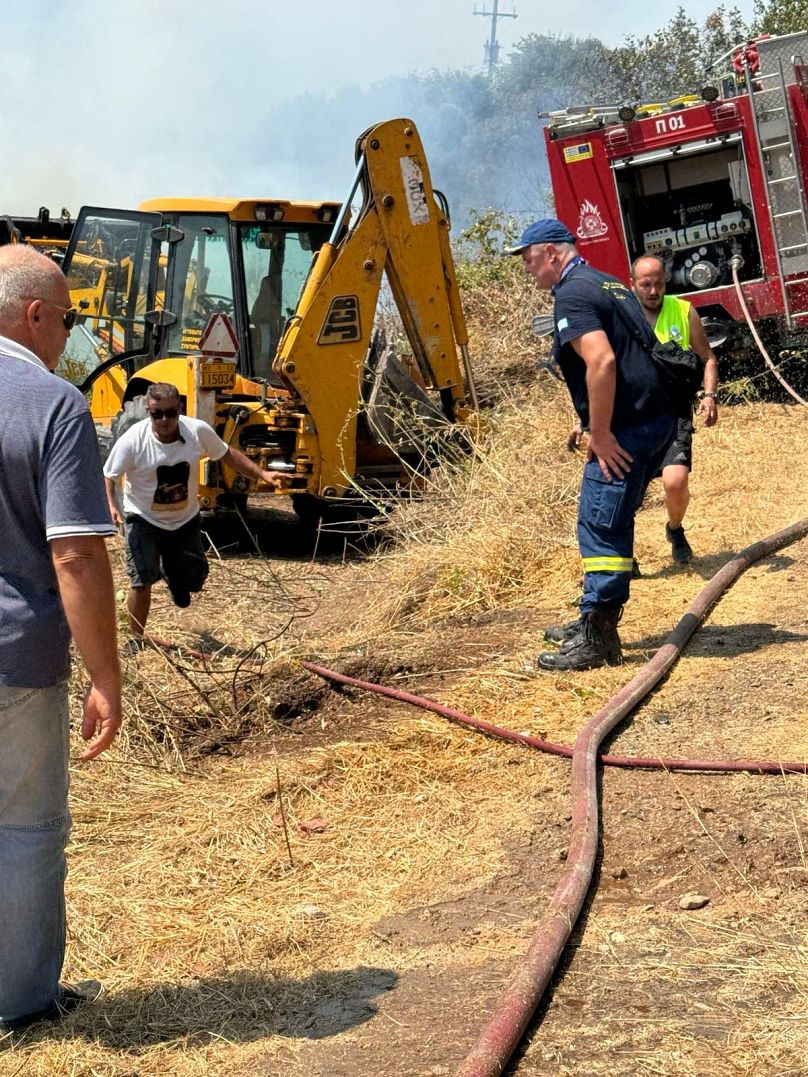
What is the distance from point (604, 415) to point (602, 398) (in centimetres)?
7

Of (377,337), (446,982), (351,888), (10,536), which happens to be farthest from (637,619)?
(377,337)

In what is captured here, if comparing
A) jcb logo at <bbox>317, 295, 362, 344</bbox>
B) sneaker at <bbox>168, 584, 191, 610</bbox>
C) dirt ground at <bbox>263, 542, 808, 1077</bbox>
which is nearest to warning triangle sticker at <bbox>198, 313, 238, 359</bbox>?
jcb logo at <bbox>317, 295, 362, 344</bbox>

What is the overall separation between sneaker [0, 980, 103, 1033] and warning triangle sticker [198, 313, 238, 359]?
263 inches

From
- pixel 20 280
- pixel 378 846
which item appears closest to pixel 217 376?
pixel 378 846

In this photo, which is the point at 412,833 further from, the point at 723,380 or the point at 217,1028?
the point at 723,380

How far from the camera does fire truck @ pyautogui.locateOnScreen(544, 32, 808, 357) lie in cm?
1152

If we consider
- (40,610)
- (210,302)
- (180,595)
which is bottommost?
(180,595)

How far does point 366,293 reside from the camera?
996 cm

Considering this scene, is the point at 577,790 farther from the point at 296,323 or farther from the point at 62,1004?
the point at 296,323

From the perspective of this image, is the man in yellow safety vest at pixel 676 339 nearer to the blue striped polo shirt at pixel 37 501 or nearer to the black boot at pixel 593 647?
the black boot at pixel 593 647

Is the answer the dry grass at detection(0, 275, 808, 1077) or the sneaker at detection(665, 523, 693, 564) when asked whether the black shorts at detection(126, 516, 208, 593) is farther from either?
the sneaker at detection(665, 523, 693, 564)

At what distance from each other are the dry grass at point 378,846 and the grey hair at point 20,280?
1835 mm

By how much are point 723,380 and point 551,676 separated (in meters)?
7.52

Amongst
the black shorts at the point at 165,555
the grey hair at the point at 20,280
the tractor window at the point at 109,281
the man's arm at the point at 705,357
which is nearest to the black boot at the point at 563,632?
the man's arm at the point at 705,357
